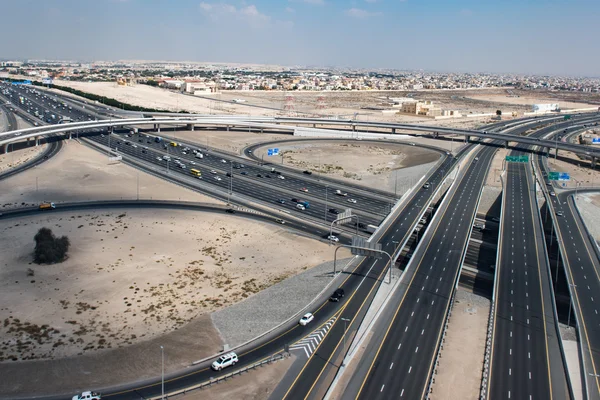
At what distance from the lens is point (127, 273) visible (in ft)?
119

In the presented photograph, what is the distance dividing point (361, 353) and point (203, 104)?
141116mm

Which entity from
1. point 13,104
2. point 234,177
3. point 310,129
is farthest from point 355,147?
point 13,104

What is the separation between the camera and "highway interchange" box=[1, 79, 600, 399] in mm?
23969

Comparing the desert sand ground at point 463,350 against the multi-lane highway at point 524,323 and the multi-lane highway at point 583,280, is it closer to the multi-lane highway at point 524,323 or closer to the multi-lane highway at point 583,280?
the multi-lane highway at point 524,323

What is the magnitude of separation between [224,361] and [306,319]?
20.4 ft

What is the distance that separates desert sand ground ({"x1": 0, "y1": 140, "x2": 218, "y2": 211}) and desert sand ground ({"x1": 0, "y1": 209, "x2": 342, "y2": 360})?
6.25 m

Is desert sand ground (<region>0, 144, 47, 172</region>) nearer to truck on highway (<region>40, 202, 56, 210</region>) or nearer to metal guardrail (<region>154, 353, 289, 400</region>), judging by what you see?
truck on highway (<region>40, 202, 56, 210</region>)

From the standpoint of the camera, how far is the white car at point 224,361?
81.4 ft

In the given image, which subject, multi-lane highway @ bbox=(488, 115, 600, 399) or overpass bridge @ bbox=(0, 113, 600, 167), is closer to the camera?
multi-lane highway @ bbox=(488, 115, 600, 399)

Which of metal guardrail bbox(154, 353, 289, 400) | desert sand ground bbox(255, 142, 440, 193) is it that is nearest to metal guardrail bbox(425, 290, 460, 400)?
metal guardrail bbox(154, 353, 289, 400)

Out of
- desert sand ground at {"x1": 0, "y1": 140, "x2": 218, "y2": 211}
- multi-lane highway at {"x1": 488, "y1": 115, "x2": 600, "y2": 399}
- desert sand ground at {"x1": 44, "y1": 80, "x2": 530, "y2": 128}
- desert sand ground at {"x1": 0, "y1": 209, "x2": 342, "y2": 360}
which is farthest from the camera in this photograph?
desert sand ground at {"x1": 44, "y1": 80, "x2": 530, "y2": 128}

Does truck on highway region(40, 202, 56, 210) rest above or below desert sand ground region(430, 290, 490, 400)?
above

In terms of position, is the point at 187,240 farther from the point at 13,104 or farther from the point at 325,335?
the point at 13,104

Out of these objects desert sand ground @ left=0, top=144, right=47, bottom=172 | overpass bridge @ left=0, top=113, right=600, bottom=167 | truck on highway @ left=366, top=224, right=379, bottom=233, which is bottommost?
truck on highway @ left=366, top=224, right=379, bottom=233
